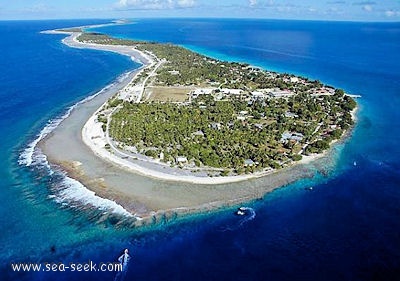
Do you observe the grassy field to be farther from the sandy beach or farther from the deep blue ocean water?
the deep blue ocean water

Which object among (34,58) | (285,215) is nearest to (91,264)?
(285,215)

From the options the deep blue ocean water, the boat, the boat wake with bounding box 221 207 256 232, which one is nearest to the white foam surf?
the deep blue ocean water

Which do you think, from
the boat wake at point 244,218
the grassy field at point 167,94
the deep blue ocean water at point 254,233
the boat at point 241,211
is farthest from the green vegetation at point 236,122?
the boat wake at point 244,218

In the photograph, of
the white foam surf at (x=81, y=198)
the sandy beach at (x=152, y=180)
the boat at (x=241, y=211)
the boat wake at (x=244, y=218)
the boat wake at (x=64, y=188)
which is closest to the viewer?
the boat wake at (x=244, y=218)

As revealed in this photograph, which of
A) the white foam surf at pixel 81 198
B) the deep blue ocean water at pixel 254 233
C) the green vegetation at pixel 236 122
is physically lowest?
the deep blue ocean water at pixel 254 233

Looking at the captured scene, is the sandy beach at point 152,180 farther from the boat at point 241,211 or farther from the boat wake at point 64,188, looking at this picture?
the boat at point 241,211

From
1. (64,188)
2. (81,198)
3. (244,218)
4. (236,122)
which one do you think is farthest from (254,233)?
(236,122)

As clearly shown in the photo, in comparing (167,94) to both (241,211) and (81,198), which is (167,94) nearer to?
(81,198)
